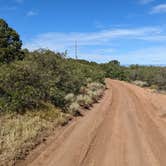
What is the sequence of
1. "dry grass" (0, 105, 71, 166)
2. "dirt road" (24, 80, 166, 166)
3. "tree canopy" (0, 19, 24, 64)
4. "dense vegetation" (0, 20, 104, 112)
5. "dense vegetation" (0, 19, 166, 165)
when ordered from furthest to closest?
1. "tree canopy" (0, 19, 24, 64)
2. "dense vegetation" (0, 20, 104, 112)
3. "dense vegetation" (0, 19, 166, 165)
4. "dry grass" (0, 105, 71, 166)
5. "dirt road" (24, 80, 166, 166)

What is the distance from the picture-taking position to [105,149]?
12.6 m

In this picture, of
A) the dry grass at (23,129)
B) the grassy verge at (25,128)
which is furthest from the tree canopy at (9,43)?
the dry grass at (23,129)

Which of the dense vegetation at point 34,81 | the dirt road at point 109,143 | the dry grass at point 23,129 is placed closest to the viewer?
the dirt road at point 109,143

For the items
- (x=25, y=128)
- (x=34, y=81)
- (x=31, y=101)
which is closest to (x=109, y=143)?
(x=25, y=128)

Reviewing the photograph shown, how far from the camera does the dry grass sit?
11.2 metres

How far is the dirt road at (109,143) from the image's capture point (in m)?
11.1

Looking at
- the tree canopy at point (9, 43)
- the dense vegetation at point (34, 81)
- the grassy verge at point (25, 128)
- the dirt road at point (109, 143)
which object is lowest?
the dirt road at point (109, 143)

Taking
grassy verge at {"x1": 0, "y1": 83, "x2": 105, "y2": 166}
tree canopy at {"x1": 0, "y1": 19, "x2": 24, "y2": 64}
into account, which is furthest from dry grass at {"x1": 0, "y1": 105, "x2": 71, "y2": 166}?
tree canopy at {"x1": 0, "y1": 19, "x2": 24, "y2": 64}

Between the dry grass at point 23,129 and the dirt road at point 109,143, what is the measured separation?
0.61 m

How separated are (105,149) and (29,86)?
23.6 ft

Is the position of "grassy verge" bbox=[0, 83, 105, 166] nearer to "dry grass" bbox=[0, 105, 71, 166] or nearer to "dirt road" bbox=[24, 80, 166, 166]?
"dry grass" bbox=[0, 105, 71, 166]

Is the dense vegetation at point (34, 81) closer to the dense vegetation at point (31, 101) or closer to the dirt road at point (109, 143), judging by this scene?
the dense vegetation at point (31, 101)

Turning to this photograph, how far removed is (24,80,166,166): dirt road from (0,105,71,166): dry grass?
61 centimetres

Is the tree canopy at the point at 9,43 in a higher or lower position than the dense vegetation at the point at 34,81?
higher
